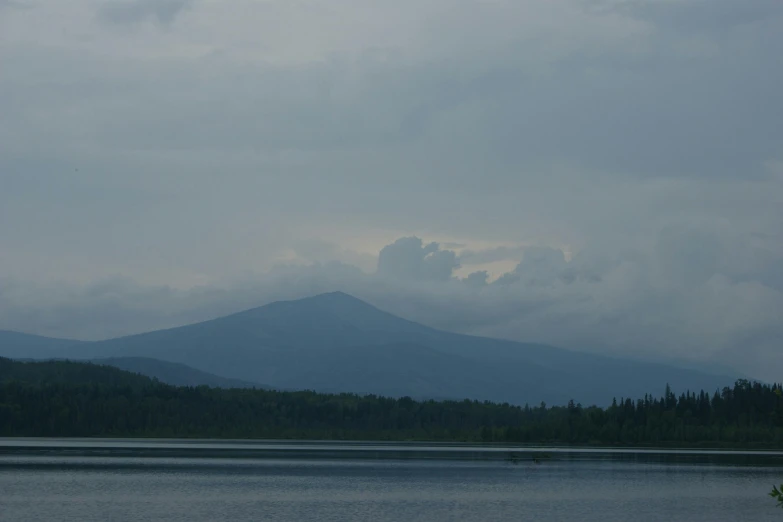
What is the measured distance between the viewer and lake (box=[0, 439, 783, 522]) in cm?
8044

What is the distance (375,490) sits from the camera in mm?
102188

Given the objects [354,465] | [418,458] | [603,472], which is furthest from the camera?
[418,458]

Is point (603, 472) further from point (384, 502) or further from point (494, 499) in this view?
point (384, 502)

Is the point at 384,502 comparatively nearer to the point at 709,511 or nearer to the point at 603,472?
the point at 709,511

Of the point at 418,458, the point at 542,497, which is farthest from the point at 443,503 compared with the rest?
the point at 418,458

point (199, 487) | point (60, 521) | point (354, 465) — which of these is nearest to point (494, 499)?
point (199, 487)

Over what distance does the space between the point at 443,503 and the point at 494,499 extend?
23.8ft

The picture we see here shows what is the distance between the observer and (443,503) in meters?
89.8

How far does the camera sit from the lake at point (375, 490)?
80.4m

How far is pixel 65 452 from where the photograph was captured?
177750mm

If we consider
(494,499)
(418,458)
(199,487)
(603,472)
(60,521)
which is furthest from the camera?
(418,458)

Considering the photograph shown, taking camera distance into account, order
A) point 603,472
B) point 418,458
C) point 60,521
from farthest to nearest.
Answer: point 418,458
point 603,472
point 60,521

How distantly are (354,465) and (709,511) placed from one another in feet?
A: 238

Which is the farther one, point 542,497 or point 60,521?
point 542,497
